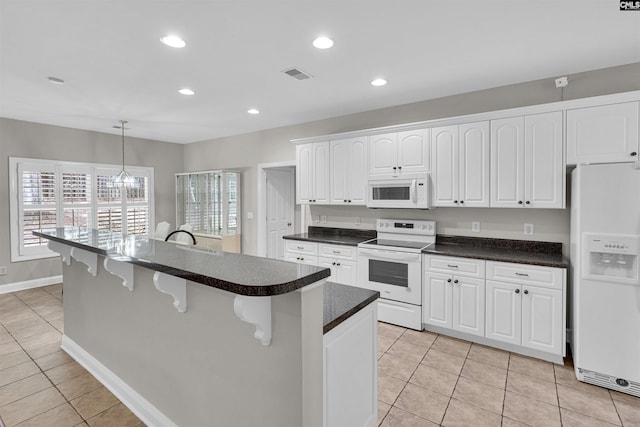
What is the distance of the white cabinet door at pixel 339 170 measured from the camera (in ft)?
14.0

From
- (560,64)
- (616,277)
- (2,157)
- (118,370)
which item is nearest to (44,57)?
(118,370)

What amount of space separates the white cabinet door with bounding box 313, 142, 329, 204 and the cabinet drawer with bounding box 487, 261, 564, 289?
2283 millimetres

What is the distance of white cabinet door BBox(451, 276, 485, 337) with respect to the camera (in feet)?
10.2

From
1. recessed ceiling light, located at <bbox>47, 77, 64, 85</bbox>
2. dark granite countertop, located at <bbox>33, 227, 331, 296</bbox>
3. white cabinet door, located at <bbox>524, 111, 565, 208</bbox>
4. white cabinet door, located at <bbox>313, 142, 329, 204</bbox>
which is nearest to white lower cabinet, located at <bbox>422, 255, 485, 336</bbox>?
white cabinet door, located at <bbox>524, 111, 565, 208</bbox>

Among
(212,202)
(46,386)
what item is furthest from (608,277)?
(212,202)

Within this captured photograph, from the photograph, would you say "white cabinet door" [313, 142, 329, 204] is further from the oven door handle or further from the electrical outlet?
the electrical outlet

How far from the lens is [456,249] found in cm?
344

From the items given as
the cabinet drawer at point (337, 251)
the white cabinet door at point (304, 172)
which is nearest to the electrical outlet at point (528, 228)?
the cabinet drawer at point (337, 251)

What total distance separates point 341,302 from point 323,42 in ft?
6.56

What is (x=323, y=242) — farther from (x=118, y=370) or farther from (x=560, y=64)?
(x=560, y=64)

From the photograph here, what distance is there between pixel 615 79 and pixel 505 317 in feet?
8.08

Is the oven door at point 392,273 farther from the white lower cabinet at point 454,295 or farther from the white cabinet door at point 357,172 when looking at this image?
the white cabinet door at point 357,172

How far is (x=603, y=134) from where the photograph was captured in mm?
2707

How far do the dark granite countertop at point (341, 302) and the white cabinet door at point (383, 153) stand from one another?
2.31 meters
